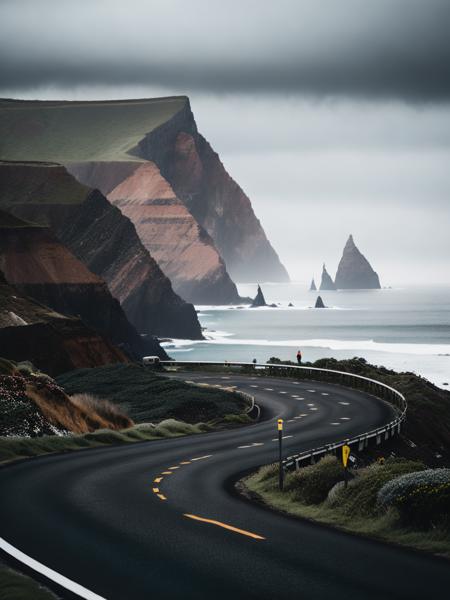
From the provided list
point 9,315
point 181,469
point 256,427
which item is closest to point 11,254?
point 9,315

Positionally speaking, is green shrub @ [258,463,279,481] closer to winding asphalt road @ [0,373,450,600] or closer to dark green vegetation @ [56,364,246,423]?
winding asphalt road @ [0,373,450,600]

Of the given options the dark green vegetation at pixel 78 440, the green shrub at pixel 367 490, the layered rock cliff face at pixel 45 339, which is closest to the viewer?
the green shrub at pixel 367 490

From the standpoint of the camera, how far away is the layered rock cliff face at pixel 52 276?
122 m

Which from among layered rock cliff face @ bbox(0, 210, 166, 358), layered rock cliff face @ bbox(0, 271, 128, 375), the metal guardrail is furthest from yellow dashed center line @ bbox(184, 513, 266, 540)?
layered rock cliff face @ bbox(0, 210, 166, 358)

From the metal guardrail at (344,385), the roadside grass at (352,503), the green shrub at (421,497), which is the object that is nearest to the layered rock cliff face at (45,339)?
the metal guardrail at (344,385)

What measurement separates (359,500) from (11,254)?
110 metres

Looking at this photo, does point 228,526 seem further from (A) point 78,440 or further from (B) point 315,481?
(A) point 78,440

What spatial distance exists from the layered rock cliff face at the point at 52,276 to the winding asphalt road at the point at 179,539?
9525cm

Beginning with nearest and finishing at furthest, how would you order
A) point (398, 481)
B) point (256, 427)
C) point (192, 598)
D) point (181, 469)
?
1. point (192, 598)
2. point (398, 481)
3. point (181, 469)
4. point (256, 427)

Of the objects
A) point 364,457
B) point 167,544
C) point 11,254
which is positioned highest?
point 11,254

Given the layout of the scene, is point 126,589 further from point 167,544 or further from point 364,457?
point 364,457

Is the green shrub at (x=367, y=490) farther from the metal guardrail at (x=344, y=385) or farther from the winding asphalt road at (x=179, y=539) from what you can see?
the metal guardrail at (x=344, y=385)

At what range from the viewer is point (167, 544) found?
1563 cm

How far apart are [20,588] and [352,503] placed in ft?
23.9
